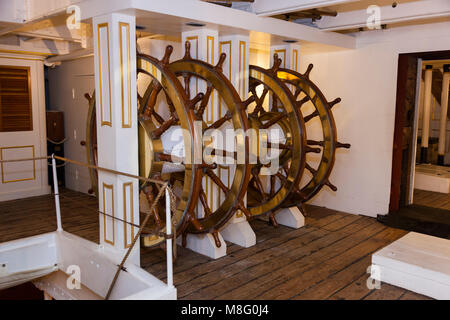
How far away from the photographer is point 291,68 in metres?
4.46

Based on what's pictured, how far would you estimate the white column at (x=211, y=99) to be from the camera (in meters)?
3.54

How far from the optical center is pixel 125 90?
2.98 meters

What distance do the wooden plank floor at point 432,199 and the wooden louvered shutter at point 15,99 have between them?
5.40 metres

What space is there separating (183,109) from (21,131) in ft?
12.2

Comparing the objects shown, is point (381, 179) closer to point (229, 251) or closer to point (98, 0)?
point (229, 251)

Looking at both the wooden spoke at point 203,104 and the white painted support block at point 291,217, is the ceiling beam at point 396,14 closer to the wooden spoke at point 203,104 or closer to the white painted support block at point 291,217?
the wooden spoke at point 203,104

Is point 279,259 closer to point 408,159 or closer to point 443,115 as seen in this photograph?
point 408,159

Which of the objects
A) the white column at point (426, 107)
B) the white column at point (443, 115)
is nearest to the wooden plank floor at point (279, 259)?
the white column at point (426, 107)

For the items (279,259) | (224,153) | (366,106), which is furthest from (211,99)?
(366,106)

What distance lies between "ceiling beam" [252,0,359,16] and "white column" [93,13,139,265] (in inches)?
46.5

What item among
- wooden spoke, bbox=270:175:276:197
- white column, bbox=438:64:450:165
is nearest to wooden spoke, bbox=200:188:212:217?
wooden spoke, bbox=270:175:276:197

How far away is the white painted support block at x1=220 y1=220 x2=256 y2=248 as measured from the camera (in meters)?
3.82

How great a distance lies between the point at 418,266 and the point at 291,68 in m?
2.43

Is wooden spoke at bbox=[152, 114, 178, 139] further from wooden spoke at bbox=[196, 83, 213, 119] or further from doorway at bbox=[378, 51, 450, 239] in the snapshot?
doorway at bbox=[378, 51, 450, 239]
